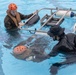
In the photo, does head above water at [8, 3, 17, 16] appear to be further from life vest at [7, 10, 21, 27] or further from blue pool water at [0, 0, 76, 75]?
blue pool water at [0, 0, 76, 75]

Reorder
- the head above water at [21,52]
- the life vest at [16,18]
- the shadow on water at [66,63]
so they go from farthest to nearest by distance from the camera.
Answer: the life vest at [16,18] → the head above water at [21,52] → the shadow on water at [66,63]

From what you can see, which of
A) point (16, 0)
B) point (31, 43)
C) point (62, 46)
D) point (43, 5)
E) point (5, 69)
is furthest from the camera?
point (16, 0)

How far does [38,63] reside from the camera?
5.62m

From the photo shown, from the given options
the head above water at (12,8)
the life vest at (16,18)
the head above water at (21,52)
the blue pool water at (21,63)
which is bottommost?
the blue pool water at (21,63)

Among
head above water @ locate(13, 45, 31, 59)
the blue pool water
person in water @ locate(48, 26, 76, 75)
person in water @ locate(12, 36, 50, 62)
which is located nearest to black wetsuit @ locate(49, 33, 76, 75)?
person in water @ locate(48, 26, 76, 75)

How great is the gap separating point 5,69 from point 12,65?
224 mm

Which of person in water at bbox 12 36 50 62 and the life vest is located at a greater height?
the life vest

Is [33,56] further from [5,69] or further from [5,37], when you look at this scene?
[5,37]

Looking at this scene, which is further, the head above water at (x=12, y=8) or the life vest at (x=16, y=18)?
the life vest at (x=16, y=18)

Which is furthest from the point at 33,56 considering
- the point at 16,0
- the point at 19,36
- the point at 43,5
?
the point at 16,0

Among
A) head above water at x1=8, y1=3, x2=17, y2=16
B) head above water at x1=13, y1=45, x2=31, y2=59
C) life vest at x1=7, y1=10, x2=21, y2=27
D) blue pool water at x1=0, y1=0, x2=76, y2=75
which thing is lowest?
blue pool water at x1=0, y1=0, x2=76, y2=75

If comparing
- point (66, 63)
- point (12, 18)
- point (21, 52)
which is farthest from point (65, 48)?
point (12, 18)

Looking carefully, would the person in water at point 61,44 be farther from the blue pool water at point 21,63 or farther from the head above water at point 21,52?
the head above water at point 21,52

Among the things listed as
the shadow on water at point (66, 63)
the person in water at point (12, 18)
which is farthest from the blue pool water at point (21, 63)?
the person in water at point (12, 18)
